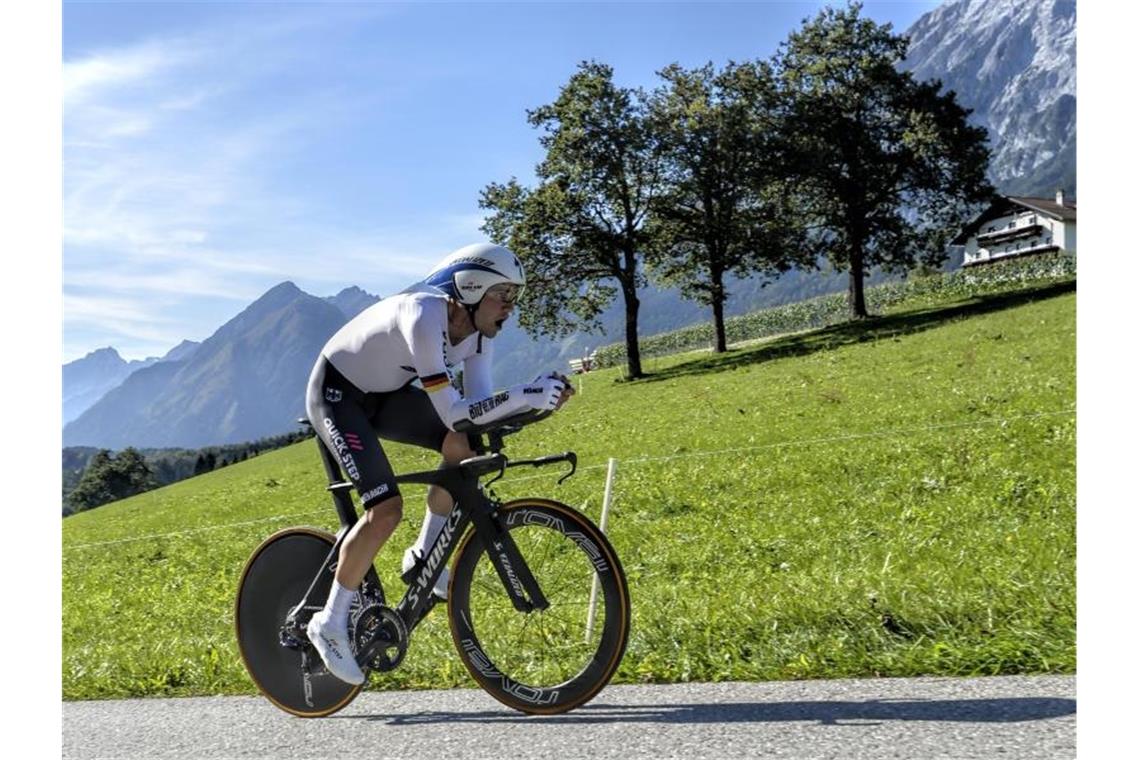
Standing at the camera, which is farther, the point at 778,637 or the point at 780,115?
the point at 780,115

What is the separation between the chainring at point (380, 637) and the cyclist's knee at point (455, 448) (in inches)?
32.3

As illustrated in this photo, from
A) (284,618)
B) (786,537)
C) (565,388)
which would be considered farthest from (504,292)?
(786,537)

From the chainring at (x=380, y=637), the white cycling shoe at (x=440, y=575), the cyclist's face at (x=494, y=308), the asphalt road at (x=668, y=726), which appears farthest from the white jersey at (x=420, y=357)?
the asphalt road at (x=668, y=726)

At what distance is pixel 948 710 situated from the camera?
439 cm

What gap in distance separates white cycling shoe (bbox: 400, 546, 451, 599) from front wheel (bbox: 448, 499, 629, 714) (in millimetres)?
154

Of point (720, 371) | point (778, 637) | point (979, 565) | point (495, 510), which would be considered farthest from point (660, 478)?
point (720, 371)

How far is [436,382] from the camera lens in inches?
190

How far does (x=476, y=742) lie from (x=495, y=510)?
1.11m

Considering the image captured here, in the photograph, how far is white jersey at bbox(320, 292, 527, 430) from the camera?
483 centimetres

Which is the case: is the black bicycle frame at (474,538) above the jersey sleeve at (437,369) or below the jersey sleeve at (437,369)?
below

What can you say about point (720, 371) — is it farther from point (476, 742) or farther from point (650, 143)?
point (476, 742)

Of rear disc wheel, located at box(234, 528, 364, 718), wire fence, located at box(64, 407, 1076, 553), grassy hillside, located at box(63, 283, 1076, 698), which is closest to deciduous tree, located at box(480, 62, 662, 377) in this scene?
grassy hillside, located at box(63, 283, 1076, 698)

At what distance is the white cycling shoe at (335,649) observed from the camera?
510 centimetres

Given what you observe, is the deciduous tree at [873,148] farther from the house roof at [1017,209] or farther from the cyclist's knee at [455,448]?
the cyclist's knee at [455,448]
